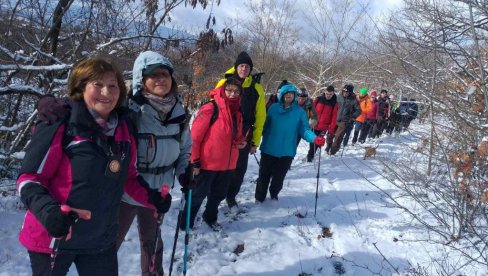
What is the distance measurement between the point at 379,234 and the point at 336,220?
645 millimetres

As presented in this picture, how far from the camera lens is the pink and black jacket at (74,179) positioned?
1843 millimetres

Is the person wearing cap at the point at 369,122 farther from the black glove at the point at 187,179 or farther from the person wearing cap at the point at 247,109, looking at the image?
the black glove at the point at 187,179

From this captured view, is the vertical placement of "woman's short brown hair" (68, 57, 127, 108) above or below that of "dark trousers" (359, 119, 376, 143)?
above

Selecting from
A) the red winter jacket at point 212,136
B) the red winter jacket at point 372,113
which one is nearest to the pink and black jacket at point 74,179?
the red winter jacket at point 212,136

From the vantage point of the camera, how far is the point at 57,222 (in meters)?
1.72

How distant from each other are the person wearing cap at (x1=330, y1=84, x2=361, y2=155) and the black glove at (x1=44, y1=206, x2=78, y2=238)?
28.0ft

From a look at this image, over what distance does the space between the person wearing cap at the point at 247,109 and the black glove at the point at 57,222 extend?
3.19 meters

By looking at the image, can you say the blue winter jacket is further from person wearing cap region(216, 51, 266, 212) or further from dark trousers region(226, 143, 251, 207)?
dark trousers region(226, 143, 251, 207)

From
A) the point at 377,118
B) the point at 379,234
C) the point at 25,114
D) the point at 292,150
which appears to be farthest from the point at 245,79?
the point at 377,118

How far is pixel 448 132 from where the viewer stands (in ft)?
13.3

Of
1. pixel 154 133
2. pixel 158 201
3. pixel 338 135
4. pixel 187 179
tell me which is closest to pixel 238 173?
pixel 187 179

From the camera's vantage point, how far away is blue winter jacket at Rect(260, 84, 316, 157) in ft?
17.2

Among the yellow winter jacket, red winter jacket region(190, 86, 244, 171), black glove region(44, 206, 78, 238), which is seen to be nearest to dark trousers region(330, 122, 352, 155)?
the yellow winter jacket

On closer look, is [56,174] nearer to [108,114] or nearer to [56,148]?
[56,148]
